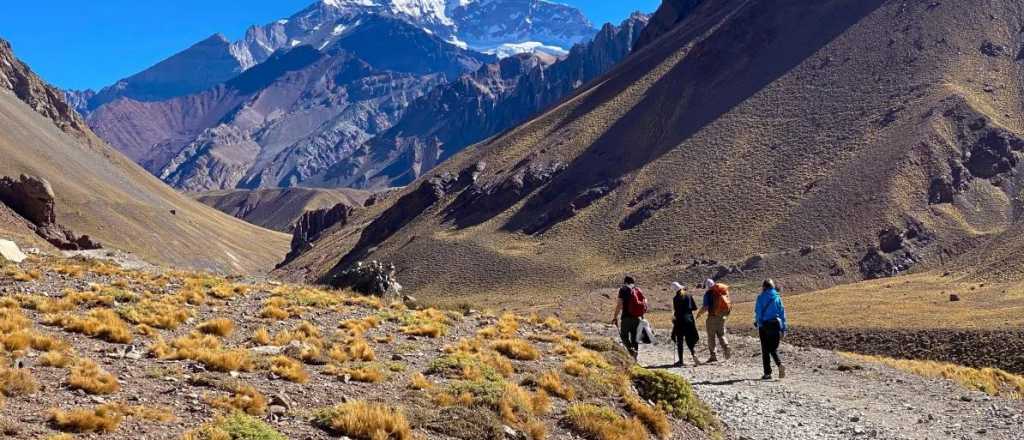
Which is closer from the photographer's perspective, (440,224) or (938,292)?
(938,292)

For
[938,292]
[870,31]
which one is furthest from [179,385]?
[870,31]

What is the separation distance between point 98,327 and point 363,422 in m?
6.98

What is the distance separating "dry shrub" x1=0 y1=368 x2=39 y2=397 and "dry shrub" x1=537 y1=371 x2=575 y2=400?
7841 mm

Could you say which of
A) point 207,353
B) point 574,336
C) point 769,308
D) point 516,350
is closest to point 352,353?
point 207,353

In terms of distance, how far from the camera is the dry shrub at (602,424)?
11344mm

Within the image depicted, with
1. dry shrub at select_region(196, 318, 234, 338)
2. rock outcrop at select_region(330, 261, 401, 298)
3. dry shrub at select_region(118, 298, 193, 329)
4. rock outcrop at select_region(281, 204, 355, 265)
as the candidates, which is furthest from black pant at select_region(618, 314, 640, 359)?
rock outcrop at select_region(281, 204, 355, 265)

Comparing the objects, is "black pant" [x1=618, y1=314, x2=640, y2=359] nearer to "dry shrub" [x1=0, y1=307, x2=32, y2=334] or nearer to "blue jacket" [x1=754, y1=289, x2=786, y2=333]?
A: "blue jacket" [x1=754, y1=289, x2=786, y2=333]

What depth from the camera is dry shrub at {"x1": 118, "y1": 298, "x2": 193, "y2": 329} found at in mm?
15258

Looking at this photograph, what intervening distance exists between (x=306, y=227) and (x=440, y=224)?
266 feet

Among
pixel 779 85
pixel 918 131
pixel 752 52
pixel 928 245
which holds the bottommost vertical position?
pixel 928 245

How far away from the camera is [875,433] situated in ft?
43.6

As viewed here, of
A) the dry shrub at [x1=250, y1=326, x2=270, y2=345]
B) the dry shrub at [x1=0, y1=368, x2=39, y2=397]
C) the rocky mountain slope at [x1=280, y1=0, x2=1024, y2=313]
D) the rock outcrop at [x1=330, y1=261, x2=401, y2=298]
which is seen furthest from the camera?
the rocky mountain slope at [x1=280, y1=0, x2=1024, y2=313]

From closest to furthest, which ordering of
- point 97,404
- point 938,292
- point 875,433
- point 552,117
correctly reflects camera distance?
point 97,404, point 875,433, point 938,292, point 552,117

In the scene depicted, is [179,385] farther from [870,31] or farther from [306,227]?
[306,227]
